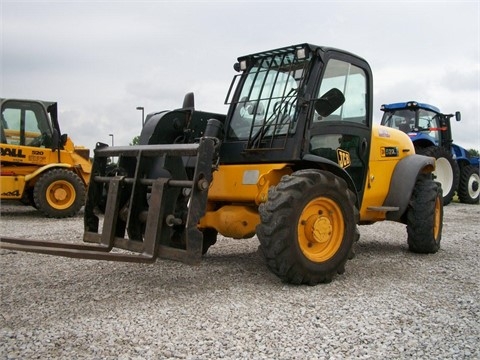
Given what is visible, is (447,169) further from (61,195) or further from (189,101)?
(189,101)

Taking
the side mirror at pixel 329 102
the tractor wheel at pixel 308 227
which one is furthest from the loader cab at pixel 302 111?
the tractor wheel at pixel 308 227

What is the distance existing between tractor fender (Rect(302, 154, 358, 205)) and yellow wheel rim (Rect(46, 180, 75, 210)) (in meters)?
7.17

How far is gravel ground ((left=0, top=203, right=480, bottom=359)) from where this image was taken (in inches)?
125

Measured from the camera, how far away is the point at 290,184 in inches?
178

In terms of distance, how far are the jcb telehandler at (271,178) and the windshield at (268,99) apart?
0.01 metres

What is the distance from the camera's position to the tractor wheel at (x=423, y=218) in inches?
249

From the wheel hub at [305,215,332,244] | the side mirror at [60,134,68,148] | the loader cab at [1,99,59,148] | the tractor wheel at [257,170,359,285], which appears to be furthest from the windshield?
the loader cab at [1,99,59,148]

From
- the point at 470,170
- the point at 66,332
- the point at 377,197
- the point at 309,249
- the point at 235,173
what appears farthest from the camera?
the point at 470,170

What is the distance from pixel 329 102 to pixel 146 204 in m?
1.96

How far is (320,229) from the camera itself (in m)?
4.77

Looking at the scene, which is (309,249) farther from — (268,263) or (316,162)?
(316,162)

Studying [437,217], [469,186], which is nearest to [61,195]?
[437,217]

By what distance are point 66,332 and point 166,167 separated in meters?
1.71

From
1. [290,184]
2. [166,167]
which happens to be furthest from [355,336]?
[166,167]
